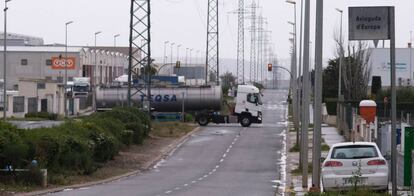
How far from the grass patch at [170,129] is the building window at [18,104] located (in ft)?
41.1

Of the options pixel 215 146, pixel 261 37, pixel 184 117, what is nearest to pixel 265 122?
pixel 184 117

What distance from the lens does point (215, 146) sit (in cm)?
5534

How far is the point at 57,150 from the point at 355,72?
149 ft

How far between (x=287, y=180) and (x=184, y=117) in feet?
145

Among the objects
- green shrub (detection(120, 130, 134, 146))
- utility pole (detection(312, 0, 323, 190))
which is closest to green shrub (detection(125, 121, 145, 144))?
green shrub (detection(120, 130, 134, 146))

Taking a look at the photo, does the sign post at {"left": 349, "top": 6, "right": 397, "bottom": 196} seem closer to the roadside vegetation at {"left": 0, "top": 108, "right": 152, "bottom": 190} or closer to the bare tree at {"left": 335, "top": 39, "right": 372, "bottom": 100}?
the roadside vegetation at {"left": 0, "top": 108, "right": 152, "bottom": 190}

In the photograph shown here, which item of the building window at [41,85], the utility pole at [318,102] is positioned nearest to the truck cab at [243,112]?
the building window at [41,85]

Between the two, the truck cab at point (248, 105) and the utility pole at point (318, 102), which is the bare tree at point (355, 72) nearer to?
the truck cab at point (248, 105)

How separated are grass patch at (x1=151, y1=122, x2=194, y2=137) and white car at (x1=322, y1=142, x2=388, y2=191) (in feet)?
132

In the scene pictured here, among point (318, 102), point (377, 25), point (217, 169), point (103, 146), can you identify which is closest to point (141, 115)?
point (217, 169)

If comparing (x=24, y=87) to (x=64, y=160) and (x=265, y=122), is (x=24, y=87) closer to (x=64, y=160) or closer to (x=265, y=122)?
(x=265, y=122)

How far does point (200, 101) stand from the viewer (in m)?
76.6

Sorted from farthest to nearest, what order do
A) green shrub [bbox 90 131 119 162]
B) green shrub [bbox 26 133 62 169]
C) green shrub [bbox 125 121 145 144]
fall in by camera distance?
green shrub [bbox 125 121 145 144]
green shrub [bbox 90 131 119 162]
green shrub [bbox 26 133 62 169]

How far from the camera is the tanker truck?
75.8 m
